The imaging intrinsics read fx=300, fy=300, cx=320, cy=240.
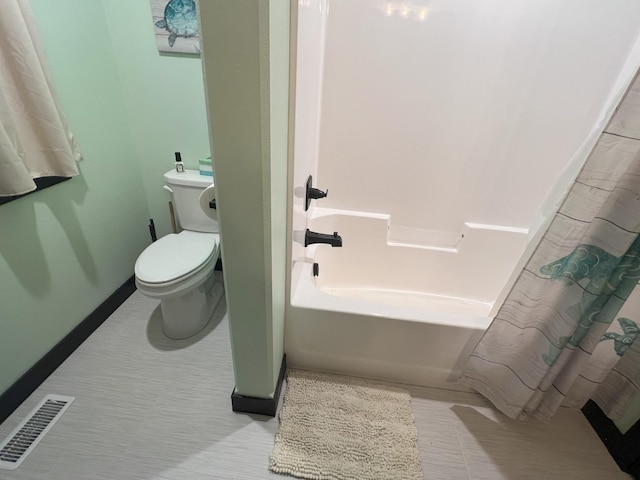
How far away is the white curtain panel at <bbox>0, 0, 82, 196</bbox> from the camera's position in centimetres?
98

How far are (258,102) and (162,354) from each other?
131cm

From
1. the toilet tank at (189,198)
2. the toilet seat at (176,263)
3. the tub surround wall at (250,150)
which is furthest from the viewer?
the toilet tank at (189,198)

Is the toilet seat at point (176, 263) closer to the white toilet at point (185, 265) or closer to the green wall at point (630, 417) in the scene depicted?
the white toilet at point (185, 265)

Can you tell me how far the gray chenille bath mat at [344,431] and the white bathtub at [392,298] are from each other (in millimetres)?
84

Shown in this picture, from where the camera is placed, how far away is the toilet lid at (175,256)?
4.33 feet

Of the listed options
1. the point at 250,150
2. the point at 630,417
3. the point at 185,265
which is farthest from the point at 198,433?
the point at 630,417

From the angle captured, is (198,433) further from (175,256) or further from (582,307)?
(582,307)

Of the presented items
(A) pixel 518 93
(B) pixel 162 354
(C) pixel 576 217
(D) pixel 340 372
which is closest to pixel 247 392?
(D) pixel 340 372

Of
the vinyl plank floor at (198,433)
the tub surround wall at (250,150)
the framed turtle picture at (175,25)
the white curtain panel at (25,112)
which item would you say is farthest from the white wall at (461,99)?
the white curtain panel at (25,112)

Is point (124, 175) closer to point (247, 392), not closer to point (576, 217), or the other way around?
point (247, 392)

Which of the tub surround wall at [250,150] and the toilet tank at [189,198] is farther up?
the tub surround wall at [250,150]

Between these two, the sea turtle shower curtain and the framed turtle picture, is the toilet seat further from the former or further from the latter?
the sea turtle shower curtain

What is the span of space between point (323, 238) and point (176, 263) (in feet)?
2.38

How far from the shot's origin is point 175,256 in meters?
1.45
